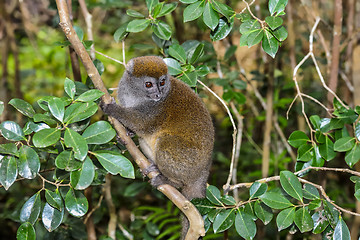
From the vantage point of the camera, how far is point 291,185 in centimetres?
269

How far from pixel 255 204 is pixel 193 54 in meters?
1.37

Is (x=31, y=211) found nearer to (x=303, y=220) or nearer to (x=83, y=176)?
(x=83, y=176)

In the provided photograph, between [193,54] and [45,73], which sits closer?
[193,54]

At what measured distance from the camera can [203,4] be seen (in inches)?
115

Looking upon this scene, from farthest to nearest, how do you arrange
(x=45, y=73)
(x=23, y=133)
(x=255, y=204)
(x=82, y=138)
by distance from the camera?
(x=45, y=73) < (x=255, y=204) < (x=23, y=133) < (x=82, y=138)

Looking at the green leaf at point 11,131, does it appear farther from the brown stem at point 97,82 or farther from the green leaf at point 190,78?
the green leaf at point 190,78

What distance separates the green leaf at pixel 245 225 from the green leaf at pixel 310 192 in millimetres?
414

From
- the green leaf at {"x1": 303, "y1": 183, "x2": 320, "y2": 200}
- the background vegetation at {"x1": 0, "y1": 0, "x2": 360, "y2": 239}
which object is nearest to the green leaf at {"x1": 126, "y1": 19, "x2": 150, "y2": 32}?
the background vegetation at {"x1": 0, "y1": 0, "x2": 360, "y2": 239}

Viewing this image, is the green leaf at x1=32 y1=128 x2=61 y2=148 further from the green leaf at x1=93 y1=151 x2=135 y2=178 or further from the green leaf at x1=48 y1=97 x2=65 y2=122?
the green leaf at x1=93 y1=151 x2=135 y2=178

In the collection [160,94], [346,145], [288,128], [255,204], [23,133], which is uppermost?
[23,133]

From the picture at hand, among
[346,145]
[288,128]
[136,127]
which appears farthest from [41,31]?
[346,145]

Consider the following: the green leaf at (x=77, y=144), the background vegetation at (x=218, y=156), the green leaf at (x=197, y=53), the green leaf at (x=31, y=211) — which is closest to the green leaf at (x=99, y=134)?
the background vegetation at (x=218, y=156)

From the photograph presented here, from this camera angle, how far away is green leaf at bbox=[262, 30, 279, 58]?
9.29 feet

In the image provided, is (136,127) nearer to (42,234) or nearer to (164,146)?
(164,146)
